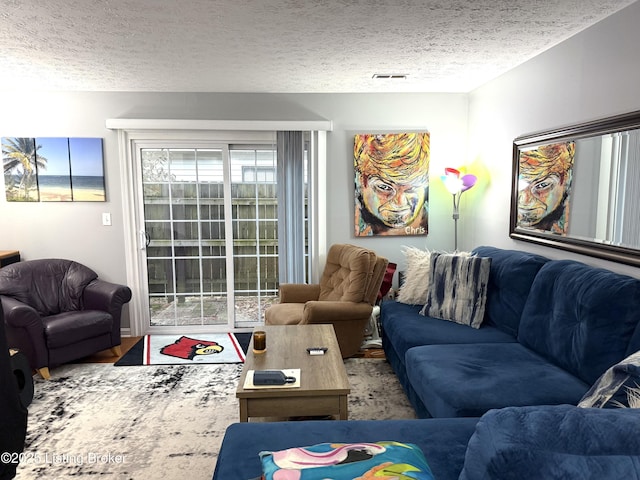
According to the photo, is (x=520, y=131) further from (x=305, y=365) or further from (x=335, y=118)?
(x=305, y=365)

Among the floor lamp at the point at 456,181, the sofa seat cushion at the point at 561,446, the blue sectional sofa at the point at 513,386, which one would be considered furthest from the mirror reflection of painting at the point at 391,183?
the sofa seat cushion at the point at 561,446

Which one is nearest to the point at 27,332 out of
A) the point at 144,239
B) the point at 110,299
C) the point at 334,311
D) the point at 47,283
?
the point at 110,299

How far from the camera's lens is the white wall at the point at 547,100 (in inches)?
91.6

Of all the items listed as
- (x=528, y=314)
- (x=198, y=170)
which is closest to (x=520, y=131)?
(x=528, y=314)

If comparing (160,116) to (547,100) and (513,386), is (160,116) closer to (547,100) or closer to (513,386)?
(547,100)

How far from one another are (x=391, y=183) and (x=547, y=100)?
64.8 inches

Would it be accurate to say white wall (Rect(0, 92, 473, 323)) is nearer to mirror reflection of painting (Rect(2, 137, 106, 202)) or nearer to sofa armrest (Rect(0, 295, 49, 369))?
mirror reflection of painting (Rect(2, 137, 106, 202))

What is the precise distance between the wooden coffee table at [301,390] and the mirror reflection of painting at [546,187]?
1.72 metres

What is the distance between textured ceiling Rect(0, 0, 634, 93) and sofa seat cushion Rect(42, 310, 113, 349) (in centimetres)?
199

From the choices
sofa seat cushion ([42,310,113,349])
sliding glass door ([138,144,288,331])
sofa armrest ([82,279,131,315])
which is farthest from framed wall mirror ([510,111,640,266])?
sofa seat cushion ([42,310,113,349])

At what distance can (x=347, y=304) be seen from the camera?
3.55 meters

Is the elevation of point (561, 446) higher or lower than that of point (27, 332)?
higher

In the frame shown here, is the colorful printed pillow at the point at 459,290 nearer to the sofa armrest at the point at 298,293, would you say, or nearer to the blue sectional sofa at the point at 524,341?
the blue sectional sofa at the point at 524,341

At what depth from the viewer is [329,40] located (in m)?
2.75
